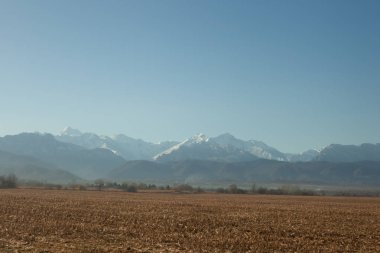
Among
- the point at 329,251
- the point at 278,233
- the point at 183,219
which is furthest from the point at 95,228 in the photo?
the point at 329,251

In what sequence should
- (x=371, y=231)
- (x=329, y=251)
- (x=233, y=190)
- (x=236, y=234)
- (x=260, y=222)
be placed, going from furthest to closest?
1. (x=233, y=190)
2. (x=260, y=222)
3. (x=371, y=231)
4. (x=236, y=234)
5. (x=329, y=251)

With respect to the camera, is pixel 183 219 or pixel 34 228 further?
pixel 183 219

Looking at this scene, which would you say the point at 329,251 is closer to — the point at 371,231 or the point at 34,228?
the point at 371,231

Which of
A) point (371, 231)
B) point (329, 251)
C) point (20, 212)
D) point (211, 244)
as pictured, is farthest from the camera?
point (20, 212)

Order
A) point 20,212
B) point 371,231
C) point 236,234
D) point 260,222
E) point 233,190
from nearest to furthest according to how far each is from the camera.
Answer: point 236,234, point 371,231, point 260,222, point 20,212, point 233,190

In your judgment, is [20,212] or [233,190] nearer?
[20,212]

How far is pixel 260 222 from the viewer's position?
40.1 m

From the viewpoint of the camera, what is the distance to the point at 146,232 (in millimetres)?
32406

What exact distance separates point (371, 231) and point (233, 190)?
470 feet

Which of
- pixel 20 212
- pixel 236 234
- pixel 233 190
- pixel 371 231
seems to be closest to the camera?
pixel 236 234

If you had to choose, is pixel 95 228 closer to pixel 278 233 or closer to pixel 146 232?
pixel 146 232

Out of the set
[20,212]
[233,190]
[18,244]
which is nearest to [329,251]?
[18,244]

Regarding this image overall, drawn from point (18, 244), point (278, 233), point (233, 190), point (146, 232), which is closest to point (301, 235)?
point (278, 233)

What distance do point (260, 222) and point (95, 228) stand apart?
45.2ft
